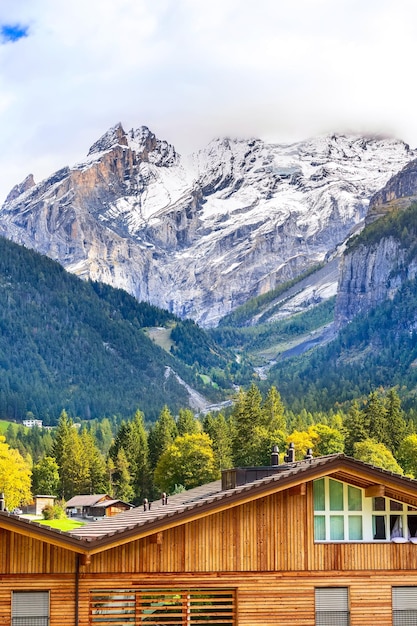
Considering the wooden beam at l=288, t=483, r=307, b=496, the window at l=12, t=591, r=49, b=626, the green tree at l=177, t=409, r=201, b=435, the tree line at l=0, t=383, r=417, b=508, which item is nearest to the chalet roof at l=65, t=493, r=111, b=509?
the tree line at l=0, t=383, r=417, b=508

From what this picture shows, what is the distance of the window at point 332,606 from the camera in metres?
40.2

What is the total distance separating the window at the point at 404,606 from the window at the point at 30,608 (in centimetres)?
1186

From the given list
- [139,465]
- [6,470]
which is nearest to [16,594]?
[6,470]

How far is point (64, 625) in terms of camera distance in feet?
125

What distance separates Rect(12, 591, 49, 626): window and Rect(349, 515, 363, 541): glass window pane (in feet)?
34.4

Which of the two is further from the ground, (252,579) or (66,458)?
(66,458)

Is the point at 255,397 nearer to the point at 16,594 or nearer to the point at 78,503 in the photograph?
the point at 78,503

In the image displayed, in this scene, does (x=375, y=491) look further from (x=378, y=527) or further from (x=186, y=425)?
(x=186, y=425)

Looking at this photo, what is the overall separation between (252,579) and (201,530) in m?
2.46

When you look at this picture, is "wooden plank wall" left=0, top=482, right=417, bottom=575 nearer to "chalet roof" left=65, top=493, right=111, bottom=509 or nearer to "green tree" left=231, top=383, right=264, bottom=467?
"green tree" left=231, top=383, right=264, bottom=467

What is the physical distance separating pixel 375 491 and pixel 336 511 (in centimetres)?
169

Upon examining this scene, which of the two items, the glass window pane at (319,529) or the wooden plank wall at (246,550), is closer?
the wooden plank wall at (246,550)

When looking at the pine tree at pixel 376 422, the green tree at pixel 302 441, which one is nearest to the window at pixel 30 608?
the green tree at pixel 302 441

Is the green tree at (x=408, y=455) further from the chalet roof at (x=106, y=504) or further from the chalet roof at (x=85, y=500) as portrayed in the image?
the chalet roof at (x=85, y=500)
